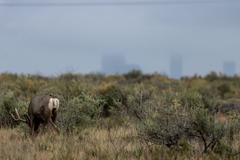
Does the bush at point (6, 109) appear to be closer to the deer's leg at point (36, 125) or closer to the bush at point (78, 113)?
the bush at point (78, 113)

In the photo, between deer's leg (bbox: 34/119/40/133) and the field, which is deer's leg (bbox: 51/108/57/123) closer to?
the field

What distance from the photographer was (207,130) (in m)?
12.9

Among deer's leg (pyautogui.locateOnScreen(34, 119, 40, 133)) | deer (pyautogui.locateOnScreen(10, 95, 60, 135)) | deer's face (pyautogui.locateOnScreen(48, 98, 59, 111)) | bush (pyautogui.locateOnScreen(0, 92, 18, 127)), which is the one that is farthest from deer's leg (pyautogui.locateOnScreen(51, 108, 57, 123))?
bush (pyautogui.locateOnScreen(0, 92, 18, 127))

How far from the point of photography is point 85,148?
13.0 m

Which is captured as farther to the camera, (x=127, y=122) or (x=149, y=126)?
(x=127, y=122)

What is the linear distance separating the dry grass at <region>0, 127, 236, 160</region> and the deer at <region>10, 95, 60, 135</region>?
36 centimetres

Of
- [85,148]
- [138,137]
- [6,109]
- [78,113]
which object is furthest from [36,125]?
[6,109]

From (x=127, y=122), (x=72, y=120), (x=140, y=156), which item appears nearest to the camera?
(x=140, y=156)

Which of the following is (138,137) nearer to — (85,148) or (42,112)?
(85,148)

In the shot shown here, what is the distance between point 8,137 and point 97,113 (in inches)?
151

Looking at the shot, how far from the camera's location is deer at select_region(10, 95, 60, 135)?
15.6m

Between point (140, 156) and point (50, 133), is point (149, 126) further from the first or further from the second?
point (50, 133)

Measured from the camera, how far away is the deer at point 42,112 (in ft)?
51.1

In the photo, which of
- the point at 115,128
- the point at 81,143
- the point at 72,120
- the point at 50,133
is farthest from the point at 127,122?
the point at 81,143
